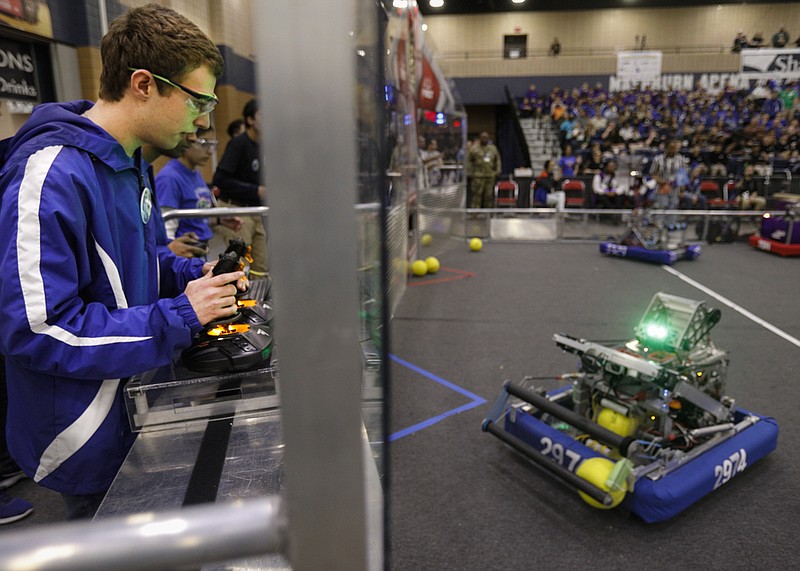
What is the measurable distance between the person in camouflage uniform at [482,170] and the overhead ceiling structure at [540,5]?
1236 cm

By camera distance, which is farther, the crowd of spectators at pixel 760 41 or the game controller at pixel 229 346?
the crowd of spectators at pixel 760 41

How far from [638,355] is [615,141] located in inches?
609

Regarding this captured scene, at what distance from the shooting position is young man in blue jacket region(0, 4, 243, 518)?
1067mm

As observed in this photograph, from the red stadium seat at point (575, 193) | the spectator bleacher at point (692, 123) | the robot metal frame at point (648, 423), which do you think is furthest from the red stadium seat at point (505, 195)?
the robot metal frame at point (648, 423)

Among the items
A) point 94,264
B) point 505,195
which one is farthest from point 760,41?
point 94,264

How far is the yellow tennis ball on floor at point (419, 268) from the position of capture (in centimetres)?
726

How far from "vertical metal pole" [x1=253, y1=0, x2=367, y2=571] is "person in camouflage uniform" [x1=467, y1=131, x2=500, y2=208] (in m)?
13.0

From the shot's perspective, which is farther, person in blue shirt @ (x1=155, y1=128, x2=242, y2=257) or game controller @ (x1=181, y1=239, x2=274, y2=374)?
person in blue shirt @ (x1=155, y1=128, x2=242, y2=257)

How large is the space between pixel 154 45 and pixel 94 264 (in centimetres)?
49

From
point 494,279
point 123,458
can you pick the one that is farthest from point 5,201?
point 494,279

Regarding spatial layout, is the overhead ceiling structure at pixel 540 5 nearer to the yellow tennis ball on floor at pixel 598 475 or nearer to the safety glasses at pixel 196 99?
the yellow tennis ball on floor at pixel 598 475

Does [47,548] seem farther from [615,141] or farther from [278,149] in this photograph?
[615,141]

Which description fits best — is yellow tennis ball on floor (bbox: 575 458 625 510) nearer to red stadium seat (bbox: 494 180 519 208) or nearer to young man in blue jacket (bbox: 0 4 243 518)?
young man in blue jacket (bbox: 0 4 243 518)

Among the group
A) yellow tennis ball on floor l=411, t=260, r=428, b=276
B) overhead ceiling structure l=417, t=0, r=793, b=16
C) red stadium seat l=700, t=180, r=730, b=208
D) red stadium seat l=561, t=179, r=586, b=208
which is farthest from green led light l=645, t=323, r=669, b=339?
overhead ceiling structure l=417, t=0, r=793, b=16
